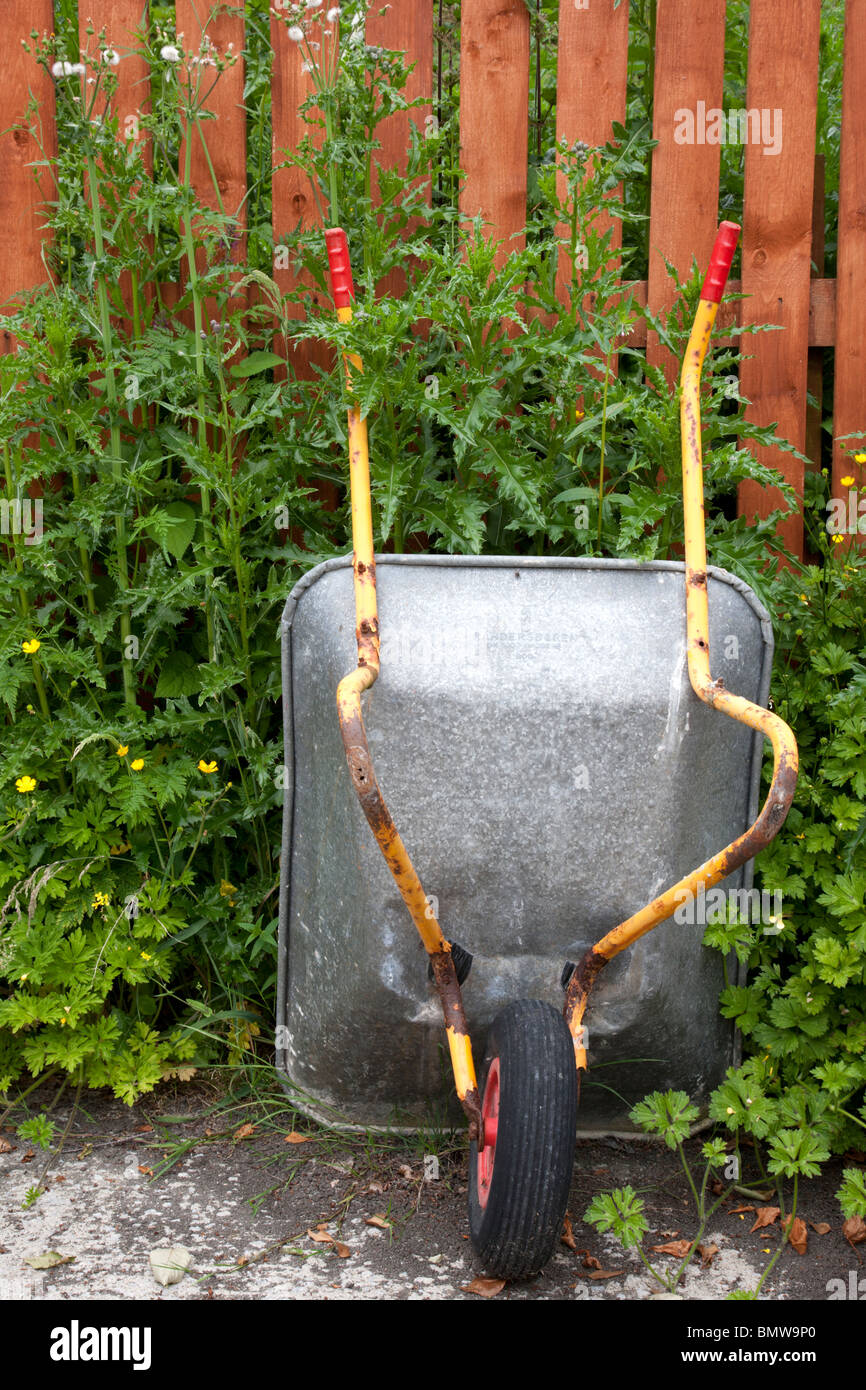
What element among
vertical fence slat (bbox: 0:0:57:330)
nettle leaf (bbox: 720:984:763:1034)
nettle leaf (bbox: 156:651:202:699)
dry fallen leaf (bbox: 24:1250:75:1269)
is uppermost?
vertical fence slat (bbox: 0:0:57:330)

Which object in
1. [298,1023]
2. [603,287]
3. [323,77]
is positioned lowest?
[298,1023]

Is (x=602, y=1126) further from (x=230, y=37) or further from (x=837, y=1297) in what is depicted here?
(x=230, y=37)

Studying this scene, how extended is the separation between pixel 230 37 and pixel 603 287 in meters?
1.10

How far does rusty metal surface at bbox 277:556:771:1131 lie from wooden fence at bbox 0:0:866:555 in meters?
0.85

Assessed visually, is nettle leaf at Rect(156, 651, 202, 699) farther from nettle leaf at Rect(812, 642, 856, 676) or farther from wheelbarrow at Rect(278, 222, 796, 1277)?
nettle leaf at Rect(812, 642, 856, 676)

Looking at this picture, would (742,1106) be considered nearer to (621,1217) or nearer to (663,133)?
(621,1217)

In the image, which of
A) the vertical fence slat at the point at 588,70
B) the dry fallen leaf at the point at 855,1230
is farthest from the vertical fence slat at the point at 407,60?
the dry fallen leaf at the point at 855,1230

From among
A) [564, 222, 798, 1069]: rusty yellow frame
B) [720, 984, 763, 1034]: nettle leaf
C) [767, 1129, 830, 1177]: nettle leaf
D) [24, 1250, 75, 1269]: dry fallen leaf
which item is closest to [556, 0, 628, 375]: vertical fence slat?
[564, 222, 798, 1069]: rusty yellow frame

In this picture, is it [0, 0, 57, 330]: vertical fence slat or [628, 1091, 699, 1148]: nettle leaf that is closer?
[628, 1091, 699, 1148]: nettle leaf

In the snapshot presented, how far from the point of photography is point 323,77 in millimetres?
2463

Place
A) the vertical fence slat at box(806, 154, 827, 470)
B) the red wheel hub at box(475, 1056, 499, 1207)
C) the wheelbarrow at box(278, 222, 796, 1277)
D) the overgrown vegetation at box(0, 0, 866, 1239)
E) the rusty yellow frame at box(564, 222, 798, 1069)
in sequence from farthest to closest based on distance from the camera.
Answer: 1. the vertical fence slat at box(806, 154, 827, 470)
2. the overgrown vegetation at box(0, 0, 866, 1239)
3. the wheelbarrow at box(278, 222, 796, 1277)
4. the red wheel hub at box(475, 1056, 499, 1207)
5. the rusty yellow frame at box(564, 222, 798, 1069)

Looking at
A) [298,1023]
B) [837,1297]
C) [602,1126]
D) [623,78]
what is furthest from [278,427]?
[837,1297]

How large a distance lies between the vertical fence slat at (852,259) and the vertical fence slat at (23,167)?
1788 millimetres

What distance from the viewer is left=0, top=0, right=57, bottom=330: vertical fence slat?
2.52 metres
